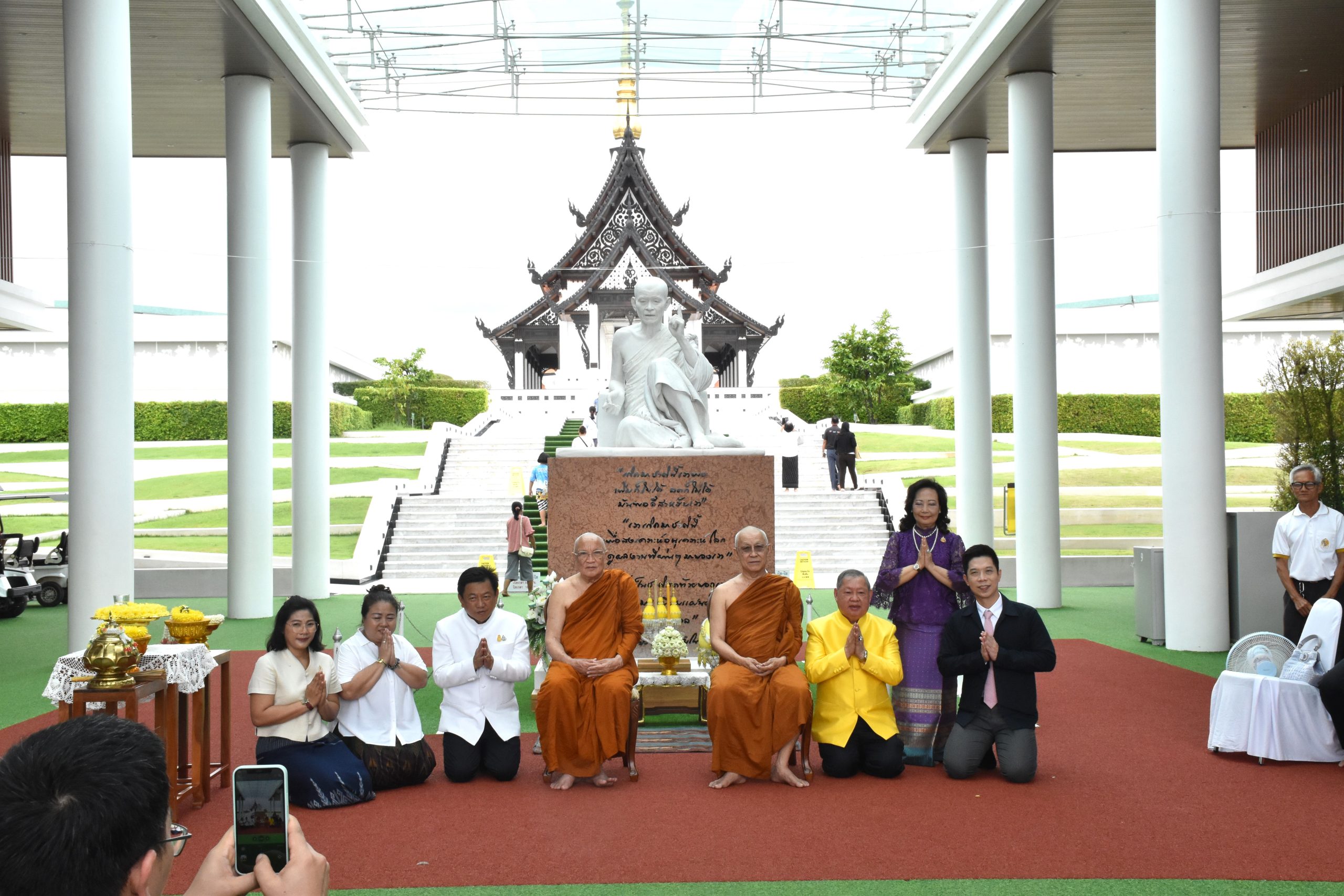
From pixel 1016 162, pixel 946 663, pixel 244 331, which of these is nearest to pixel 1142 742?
pixel 946 663

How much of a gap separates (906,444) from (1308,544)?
24.4m

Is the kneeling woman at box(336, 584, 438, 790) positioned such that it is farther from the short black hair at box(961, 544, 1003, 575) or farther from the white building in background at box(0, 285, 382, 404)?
the white building in background at box(0, 285, 382, 404)

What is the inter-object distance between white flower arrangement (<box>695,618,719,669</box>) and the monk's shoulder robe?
40.1 inches

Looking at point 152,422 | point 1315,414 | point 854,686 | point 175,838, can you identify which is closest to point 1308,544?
point 854,686

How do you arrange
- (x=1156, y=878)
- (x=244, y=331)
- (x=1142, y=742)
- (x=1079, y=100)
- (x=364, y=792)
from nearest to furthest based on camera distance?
(x=1156, y=878) < (x=364, y=792) < (x=1142, y=742) < (x=244, y=331) < (x=1079, y=100)

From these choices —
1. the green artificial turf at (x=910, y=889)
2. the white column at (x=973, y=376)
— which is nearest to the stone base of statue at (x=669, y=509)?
the green artificial turf at (x=910, y=889)

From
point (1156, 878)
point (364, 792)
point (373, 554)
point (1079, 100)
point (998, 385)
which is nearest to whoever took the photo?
point (1156, 878)

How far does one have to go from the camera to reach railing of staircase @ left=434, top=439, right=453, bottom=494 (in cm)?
2244

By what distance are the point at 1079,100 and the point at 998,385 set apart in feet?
83.0

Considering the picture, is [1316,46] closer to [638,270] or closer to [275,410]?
[638,270]

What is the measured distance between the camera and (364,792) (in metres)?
5.71

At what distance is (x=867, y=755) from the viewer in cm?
618

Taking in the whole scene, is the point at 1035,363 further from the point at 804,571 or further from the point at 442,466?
the point at 442,466

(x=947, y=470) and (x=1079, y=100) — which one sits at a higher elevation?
(x=1079, y=100)
